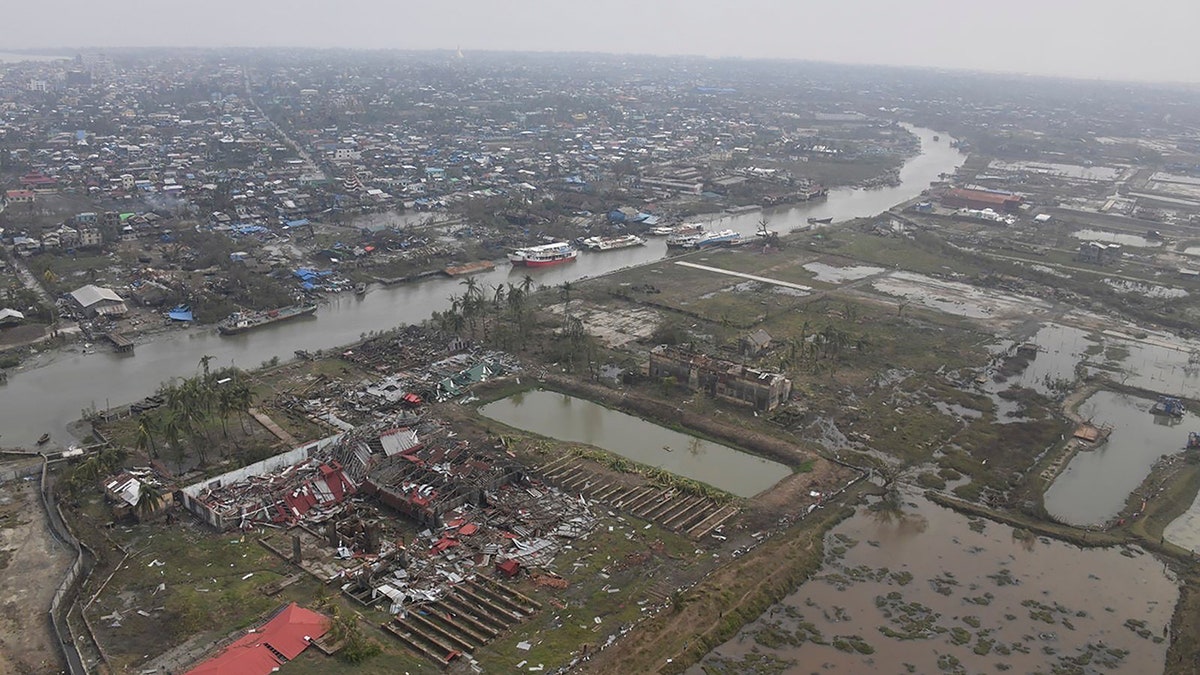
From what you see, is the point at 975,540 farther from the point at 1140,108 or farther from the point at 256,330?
the point at 1140,108

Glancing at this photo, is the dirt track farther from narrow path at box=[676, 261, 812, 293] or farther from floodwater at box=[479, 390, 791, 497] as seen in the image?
narrow path at box=[676, 261, 812, 293]

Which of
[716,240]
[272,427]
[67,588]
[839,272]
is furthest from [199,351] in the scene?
[839,272]

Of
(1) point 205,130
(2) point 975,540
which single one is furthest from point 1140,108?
(2) point 975,540

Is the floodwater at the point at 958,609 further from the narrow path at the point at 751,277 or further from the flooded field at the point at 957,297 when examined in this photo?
the narrow path at the point at 751,277

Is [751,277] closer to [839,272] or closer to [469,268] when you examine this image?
[839,272]

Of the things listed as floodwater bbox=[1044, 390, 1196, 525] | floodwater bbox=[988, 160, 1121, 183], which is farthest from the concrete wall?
floodwater bbox=[988, 160, 1121, 183]

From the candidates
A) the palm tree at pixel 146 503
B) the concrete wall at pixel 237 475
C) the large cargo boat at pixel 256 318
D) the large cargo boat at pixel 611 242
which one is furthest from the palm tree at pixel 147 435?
the large cargo boat at pixel 611 242

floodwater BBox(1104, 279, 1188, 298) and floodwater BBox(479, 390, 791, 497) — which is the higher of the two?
floodwater BBox(1104, 279, 1188, 298)

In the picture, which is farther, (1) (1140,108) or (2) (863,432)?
(1) (1140,108)
